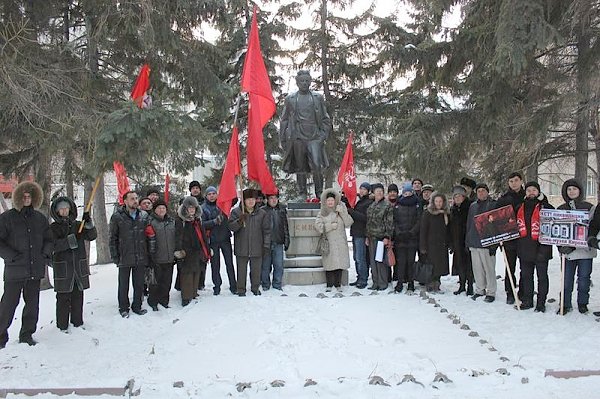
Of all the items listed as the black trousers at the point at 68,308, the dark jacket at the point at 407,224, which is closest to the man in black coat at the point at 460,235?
the dark jacket at the point at 407,224

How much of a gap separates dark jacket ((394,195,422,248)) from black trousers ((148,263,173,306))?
12.1 ft

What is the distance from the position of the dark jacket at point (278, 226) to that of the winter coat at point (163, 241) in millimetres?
1703

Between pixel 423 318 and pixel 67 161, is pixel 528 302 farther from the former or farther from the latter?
pixel 67 161

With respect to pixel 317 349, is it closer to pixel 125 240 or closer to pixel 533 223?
pixel 125 240

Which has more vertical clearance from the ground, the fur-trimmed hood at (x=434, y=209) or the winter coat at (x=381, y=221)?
the fur-trimmed hood at (x=434, y=209)

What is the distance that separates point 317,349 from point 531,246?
11.3ft

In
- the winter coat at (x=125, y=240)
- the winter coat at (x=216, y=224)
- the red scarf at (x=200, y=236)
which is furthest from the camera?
the winter coat at (x=216, y=224)

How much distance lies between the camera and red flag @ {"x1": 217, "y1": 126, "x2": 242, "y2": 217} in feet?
26.0

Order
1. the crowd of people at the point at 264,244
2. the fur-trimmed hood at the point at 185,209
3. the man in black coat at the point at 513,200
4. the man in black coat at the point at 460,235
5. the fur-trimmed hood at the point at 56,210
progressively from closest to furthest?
the crowd of people at the point at 264,244
the fur-trimmed hood at the point at 56,210
the man in black coat at the point at 513,200
the fur-trimmed hood at the point at 185,209
the man in black coat at the point at 460,235

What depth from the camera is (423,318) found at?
675 cm

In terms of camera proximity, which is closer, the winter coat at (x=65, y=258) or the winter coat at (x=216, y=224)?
the winter coat at (x=65, y=258)

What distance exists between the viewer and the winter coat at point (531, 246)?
6.87 m

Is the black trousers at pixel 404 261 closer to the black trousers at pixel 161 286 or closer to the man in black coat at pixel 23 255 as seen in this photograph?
the black trousers at pixel 161 286

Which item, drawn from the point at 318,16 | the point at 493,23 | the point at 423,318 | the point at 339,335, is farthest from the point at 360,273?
the point at 318,16
